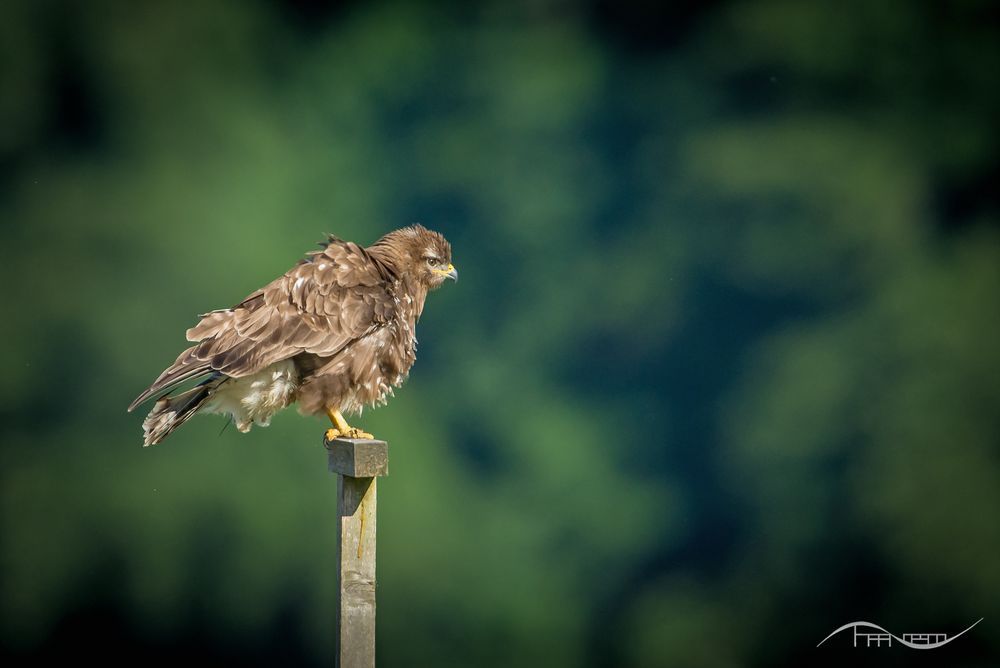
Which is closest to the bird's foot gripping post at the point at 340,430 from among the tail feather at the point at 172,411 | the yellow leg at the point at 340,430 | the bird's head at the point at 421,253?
the yellow leg at the point at 340,430

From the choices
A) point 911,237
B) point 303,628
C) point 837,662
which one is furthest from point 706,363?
point 303,628

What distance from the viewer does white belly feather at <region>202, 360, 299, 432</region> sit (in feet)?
11.1

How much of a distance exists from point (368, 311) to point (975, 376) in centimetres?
465

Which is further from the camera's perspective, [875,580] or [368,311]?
[875,580]

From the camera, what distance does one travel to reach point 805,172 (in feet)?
23.3

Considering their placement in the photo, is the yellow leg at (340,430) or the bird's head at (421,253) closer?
the yellow leg at (340,430)

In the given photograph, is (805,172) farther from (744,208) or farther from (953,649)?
(953,649)

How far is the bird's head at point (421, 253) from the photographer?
3.93 m

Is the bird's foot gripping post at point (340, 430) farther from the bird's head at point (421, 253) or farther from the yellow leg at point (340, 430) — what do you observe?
the bird's head at point (421, 253)

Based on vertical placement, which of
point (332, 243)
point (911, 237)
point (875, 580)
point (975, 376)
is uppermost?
point (911, 237)

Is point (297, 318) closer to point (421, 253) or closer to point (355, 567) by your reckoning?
point (421, 253)
